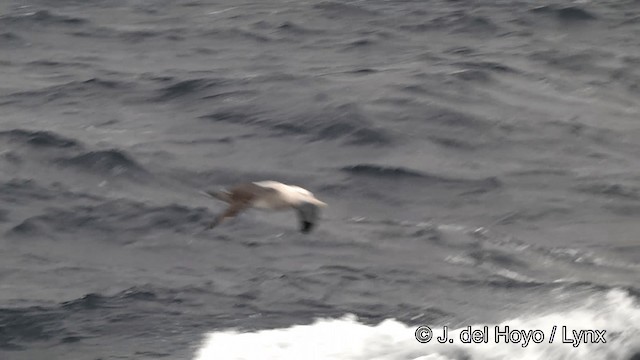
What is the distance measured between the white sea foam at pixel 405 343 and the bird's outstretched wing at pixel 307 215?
1452mm

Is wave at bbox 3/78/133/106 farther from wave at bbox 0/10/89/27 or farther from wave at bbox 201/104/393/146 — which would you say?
wave at bbox 0/10/89/27

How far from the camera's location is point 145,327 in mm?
14008

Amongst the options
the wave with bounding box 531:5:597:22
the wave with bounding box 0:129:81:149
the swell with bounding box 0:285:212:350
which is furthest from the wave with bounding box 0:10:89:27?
the swell with bounding box 0:285:212:350

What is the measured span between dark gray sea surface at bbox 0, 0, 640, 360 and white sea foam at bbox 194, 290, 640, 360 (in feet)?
0.09

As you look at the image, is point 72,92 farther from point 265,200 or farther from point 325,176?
point 265,200

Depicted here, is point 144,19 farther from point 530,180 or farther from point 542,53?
point 530,180

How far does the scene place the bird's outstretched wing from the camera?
1255 centimetres

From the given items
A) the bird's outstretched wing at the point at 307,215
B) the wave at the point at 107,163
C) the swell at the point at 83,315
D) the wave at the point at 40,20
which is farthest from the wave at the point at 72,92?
the bird's outstretched wing at the point at 307,215

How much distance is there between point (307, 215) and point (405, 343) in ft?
5.95

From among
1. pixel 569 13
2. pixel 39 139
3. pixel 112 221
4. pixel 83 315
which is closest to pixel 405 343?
pixel 83 315

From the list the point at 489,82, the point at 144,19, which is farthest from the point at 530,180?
the point at 144,19

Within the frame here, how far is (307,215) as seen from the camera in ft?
41.2

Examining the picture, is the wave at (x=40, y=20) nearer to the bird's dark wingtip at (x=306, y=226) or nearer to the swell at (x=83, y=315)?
the swell at (x=83, y=315)

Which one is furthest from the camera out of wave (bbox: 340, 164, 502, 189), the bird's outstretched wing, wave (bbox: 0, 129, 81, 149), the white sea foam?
wave (bbox: 0, 129, 81, 149)
